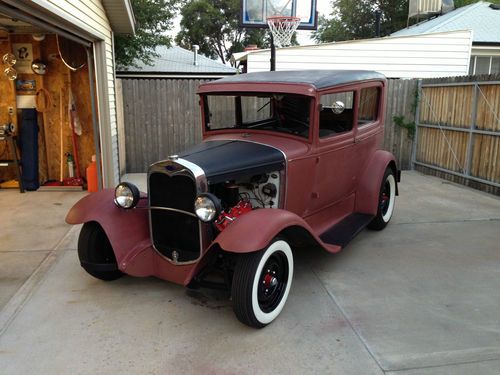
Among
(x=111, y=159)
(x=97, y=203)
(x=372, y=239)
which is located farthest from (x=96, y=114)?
(x=372, y=239)

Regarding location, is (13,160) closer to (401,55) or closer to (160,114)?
(160,114)

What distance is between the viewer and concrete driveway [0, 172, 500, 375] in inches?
110

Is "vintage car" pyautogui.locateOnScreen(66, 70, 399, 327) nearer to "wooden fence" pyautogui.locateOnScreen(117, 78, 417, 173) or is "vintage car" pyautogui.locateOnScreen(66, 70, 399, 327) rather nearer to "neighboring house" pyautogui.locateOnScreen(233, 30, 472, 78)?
"wooden fence" pyautogui.locateOnScreen(117, 78, 417, 173)

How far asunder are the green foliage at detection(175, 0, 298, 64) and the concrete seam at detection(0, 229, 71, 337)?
106 ft

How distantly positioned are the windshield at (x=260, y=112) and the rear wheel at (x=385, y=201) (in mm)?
1714

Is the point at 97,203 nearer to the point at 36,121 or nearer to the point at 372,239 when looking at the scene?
the point at 372,239

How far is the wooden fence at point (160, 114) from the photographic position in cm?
891

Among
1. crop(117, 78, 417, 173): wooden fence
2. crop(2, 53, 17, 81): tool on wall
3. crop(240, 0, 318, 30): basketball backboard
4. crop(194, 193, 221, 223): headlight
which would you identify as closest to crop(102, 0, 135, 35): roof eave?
crop(117, 78, 417, 173): wooden fence

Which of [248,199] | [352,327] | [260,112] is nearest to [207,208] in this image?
[248,199]

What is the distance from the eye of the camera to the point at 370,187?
499cm

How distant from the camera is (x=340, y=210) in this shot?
4.81 metres

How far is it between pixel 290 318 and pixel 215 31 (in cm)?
3548

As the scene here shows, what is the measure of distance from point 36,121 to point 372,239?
5.85m

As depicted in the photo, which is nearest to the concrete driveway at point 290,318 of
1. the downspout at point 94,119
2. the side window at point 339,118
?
the side window at point 339,118
